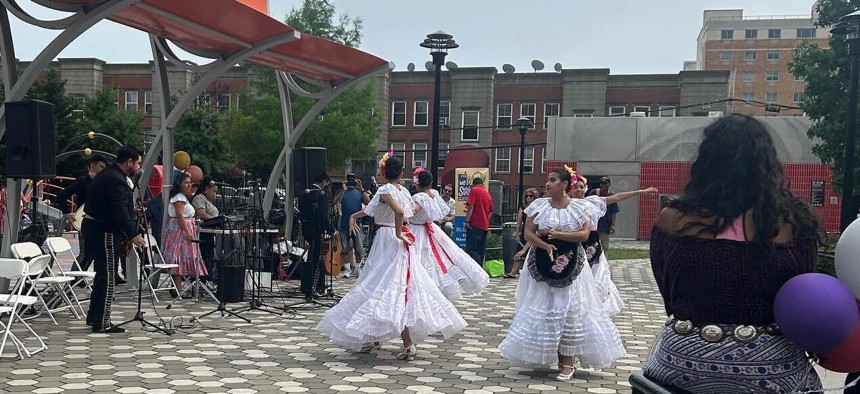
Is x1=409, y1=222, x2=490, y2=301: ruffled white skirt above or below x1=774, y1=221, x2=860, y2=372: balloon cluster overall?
below

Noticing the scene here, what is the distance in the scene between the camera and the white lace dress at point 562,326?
6.83m

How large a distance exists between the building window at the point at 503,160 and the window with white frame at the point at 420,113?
5385 millimetres

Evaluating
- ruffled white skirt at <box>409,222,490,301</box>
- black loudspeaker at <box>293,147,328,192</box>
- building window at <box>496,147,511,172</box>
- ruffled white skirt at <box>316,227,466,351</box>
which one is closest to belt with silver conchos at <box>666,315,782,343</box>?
ruffled white skirt at <box>316,227,466,351</box>

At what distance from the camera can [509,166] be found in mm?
53688

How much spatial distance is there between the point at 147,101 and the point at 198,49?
4557cm

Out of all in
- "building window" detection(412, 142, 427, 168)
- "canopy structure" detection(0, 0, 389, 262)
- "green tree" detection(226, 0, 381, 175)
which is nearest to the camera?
"canopy structure" detection(0, 0, 389, 262)

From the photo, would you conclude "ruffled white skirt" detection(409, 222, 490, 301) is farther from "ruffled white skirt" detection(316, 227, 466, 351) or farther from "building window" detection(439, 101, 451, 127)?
"building window" detection(439, 101, 451, 127)

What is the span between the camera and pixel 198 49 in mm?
12766

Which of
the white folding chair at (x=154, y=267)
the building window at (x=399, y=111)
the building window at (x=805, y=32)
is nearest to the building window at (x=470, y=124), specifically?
the building window at (x=399, y=111)

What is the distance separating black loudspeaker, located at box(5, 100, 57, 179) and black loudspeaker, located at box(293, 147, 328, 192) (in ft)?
19.0

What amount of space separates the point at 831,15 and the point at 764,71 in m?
96.9

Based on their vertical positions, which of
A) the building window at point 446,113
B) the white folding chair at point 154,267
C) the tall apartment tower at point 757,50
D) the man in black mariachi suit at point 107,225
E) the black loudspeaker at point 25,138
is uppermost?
the tall apartment tower at point 757,50

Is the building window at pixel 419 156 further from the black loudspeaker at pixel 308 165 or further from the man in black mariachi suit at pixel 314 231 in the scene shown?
the man in black mariachi suit at pixel 314 231

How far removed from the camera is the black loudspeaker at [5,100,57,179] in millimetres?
9039
